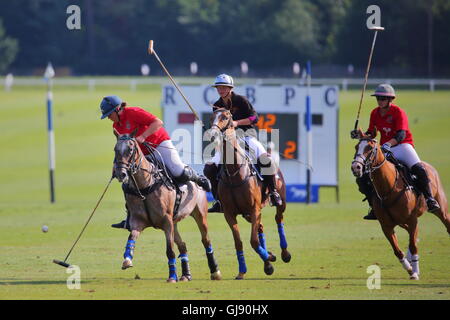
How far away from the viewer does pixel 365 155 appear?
14781 mm

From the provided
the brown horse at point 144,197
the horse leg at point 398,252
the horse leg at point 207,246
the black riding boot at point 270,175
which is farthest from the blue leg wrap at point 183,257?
the horse leg at point 398,252

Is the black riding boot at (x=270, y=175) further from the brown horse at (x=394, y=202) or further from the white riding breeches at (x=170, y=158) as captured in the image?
the brown horse at (x=394, y=202)

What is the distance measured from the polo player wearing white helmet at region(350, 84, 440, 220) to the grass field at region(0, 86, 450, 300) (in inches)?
51.0

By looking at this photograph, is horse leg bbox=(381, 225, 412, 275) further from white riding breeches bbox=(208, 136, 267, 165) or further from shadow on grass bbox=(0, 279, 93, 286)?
shadow on grass bbox=(0, 279, 93, 286)

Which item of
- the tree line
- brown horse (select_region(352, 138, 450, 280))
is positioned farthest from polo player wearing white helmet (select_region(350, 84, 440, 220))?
the tree line

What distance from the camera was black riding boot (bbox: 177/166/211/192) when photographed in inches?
601

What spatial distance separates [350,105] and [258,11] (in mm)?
13507

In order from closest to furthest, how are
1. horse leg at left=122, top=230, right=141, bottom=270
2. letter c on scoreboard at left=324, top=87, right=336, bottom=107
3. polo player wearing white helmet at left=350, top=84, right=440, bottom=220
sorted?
horse leg at left=122, top=230, right=141, bottom=270 → polo player wearing white helmet at left=350, top=84, right=440, bottom=220 → letter c on scoreboard at left=324, top=87, right=336, bottom=107

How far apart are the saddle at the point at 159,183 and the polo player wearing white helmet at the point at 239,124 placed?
99 cm

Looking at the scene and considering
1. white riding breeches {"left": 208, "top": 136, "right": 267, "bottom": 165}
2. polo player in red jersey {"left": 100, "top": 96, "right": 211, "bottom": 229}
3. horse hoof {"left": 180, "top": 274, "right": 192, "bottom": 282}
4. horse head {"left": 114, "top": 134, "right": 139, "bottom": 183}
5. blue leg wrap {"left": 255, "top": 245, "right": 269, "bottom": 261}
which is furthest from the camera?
white riding breeches {"left": 208, "top": 136, "right": 267, "bottom": 165}

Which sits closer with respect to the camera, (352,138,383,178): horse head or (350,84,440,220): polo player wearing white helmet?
(352,138,383,178): horse head

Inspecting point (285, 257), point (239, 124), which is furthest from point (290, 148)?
point (239, 124)

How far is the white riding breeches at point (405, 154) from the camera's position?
16.0 metres

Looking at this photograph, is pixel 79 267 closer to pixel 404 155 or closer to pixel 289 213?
pixel 404 155
